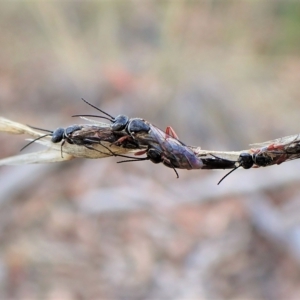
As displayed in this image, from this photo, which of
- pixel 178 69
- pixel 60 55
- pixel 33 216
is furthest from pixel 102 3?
pixel 33 216

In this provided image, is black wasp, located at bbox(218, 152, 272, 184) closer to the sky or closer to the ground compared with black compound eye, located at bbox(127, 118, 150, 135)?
closer to the ground

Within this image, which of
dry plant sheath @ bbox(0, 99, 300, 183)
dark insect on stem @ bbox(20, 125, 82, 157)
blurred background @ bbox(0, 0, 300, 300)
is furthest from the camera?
blurred background @ bbox(0, 0, 300, 300)

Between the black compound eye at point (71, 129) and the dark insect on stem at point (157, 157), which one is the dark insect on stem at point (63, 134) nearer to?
the black compound eye at point (71, 129)

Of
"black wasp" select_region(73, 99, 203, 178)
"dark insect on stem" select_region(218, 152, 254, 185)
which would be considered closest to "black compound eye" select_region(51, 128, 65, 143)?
"black wasp" select_region(73, 99, 203, 178)

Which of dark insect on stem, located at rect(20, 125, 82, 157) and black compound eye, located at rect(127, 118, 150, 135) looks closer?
black compound eye, located at rect(127, 118, 150, 135)

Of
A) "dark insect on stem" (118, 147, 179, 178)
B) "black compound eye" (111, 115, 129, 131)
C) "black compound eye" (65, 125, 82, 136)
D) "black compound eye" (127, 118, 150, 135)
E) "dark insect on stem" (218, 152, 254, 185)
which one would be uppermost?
"black compound eye" (65, 125, 82, 136)

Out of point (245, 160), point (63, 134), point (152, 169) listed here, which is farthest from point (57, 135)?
point (152, 169)

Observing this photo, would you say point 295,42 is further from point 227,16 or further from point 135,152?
point 135,152

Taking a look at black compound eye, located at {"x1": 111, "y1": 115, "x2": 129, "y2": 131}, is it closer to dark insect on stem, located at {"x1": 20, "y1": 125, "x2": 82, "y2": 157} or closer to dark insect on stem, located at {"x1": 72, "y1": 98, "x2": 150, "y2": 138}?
dark insect on stem, located at {"x1": 72, "y1": 98, "x2": 150, "y2": 138}
